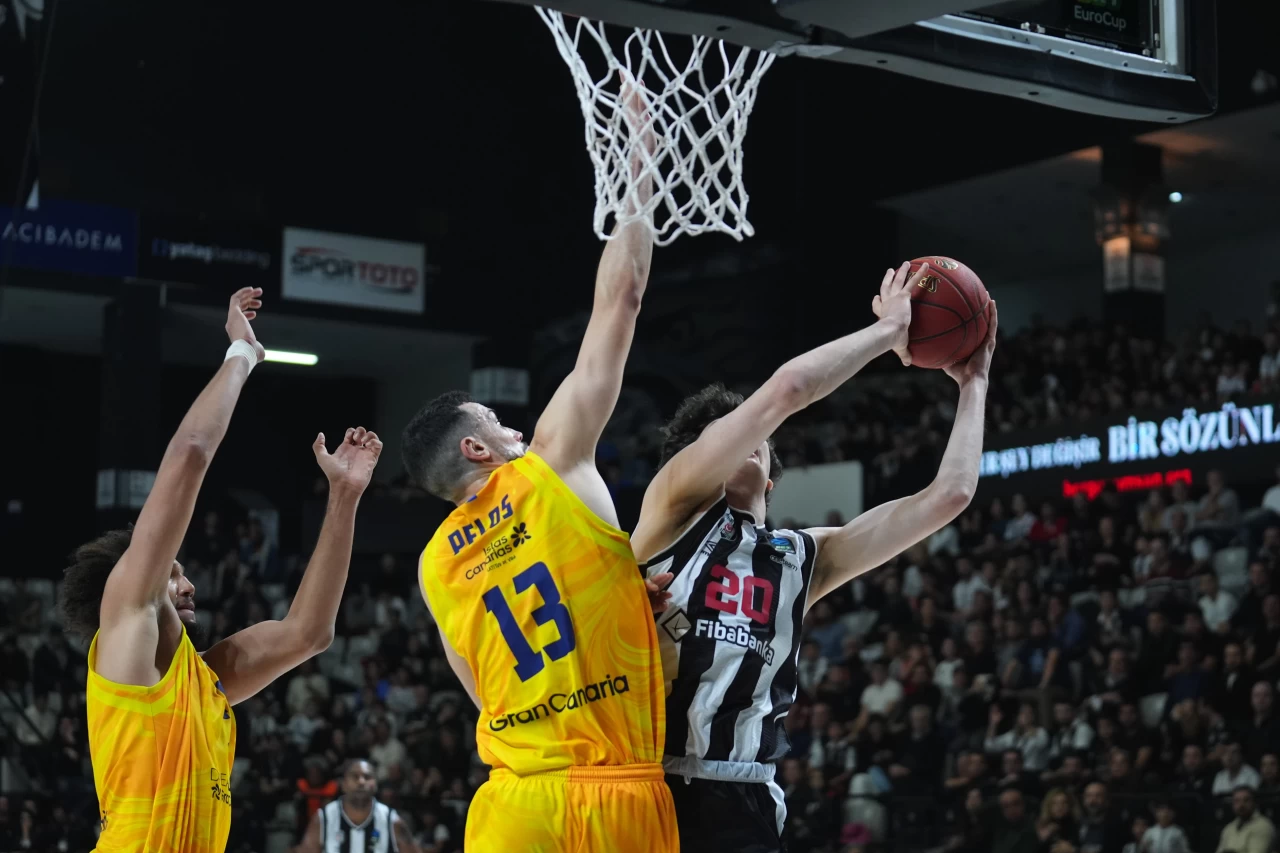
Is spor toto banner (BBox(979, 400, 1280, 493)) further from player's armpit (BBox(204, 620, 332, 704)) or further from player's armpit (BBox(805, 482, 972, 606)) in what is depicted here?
player's armpit (BBox(204, 620, 332, 704))

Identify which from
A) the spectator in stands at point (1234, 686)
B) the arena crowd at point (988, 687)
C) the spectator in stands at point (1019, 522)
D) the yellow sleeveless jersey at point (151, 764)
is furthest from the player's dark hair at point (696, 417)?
the spectator in stands at point (1019, 522)

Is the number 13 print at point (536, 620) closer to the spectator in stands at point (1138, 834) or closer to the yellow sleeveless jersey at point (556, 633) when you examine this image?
the yellow sleeveless jersey at point (556, 633)

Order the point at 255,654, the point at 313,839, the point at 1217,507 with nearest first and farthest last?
1. the point at 255,654
2. the point at 313,839
3. the point at 1217,507

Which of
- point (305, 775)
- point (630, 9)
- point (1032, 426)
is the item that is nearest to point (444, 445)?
point (630, 9)

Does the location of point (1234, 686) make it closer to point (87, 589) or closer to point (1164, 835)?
point (1164, 835)

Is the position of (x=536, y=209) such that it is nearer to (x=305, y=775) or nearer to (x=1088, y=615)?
(x=305, y=775)

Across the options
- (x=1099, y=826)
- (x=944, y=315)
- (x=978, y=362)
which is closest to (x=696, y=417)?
(x=944, y=315)

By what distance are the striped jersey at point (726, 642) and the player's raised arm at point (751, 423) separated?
73 mm

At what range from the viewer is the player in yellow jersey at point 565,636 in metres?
3.40

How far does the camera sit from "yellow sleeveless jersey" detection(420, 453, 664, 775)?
3.45 m

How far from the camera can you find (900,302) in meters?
3.81

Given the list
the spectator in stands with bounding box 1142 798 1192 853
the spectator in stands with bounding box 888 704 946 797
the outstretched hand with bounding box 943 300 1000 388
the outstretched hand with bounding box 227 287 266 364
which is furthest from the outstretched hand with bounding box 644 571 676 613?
the spectator in stands with bounding box 888 704 946 797

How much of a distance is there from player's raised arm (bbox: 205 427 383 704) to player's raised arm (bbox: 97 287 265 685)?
476 mm

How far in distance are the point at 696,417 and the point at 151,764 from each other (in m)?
1.59
